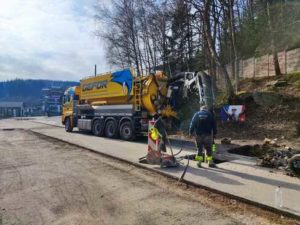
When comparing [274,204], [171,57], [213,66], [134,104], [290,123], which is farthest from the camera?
[171,57]

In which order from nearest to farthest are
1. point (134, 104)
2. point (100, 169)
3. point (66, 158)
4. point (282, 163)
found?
point (282, 163) < point (100, 169) < point (66, 158) < point (134, 104)

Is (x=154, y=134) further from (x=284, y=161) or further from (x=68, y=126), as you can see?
(x=68, y=126)

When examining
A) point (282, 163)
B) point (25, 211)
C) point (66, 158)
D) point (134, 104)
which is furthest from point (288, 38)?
point (25, 211)

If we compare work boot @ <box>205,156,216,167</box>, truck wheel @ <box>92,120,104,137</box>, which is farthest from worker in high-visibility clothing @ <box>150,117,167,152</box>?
truck wheel @ <box>92,120,104,137</box>

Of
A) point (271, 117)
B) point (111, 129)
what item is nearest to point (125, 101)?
point (111, 129)

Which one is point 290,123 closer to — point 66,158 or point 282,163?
point 282,163

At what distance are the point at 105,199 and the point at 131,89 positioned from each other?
429 inches

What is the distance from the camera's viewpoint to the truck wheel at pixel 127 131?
17.6 metres

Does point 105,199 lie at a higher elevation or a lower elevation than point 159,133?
lower

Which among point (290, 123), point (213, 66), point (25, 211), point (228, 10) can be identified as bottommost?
point (25, 211)

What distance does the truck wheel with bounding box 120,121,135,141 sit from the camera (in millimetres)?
17578

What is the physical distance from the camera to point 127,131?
1791cm

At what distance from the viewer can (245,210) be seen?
6.46 metres

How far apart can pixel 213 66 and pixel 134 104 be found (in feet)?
38.1
